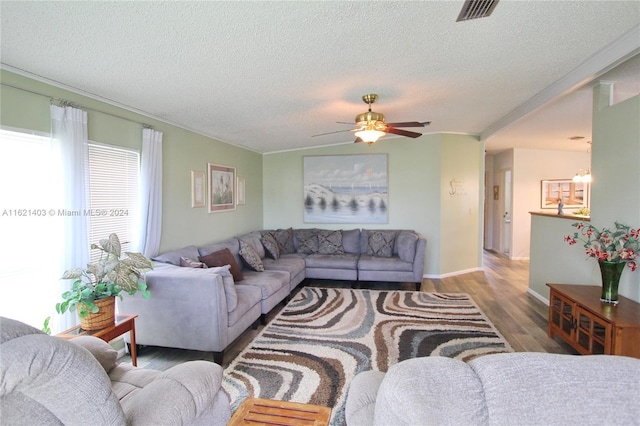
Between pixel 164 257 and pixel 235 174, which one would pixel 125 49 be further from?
pixel 235 174

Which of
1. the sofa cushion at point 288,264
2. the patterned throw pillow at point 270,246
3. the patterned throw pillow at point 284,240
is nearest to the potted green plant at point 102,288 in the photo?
the sofa cushion at point 288,264

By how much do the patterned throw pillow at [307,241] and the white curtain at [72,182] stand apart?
3.51m

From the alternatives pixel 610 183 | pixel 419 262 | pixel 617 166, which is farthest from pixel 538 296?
pixel 617 166

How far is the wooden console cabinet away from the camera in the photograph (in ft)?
7.22

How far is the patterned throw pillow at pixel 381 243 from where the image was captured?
5.29m

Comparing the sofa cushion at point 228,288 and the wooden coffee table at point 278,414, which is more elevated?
the sofa cushion at point 228,288

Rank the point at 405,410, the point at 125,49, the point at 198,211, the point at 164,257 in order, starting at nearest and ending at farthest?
the point at 405,410
the point at 125,49
the point at 164,257
the point at 198,211

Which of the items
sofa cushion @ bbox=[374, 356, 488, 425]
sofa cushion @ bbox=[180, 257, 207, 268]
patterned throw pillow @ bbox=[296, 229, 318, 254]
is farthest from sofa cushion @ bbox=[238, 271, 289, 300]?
sofa cushion @ bbox=[374, 356, 488, 425]

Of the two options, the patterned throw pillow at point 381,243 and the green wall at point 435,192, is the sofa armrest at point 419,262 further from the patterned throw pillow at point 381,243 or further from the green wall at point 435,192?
the green wall at point 435,192

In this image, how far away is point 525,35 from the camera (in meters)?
2.20

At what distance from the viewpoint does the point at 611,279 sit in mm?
2578

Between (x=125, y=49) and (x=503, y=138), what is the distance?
6286 mm

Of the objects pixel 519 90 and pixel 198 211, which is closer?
pixel 519 90

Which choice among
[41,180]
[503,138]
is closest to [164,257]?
[41,180]
